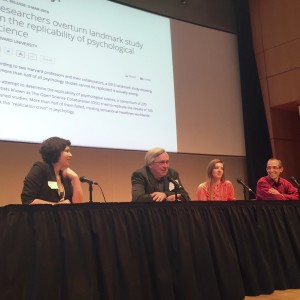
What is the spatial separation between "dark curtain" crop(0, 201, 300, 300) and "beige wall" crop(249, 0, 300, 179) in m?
2.78

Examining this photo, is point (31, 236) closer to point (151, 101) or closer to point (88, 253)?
point (88, 253)

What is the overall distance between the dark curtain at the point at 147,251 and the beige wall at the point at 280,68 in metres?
2.78

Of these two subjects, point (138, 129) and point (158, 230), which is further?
point (138, 129)

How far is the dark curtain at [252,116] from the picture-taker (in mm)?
4973

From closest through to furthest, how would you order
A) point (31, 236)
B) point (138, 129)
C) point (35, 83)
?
point (31, 236) → point (35, 83) → point (138, 129)

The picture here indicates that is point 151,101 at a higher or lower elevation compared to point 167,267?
higher

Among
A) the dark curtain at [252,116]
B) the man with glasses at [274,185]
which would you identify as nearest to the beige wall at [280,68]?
the dark curtain at [252,116]

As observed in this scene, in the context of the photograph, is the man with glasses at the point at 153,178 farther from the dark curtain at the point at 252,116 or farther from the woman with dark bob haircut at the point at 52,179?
the dark curtain at the point at 252,116

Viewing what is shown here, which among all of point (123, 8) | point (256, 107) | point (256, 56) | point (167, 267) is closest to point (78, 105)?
point (123, 8)

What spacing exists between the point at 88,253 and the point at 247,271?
3.17 ft

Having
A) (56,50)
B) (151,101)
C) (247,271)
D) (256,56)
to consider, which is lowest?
(247,271)

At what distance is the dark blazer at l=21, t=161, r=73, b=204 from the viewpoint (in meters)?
2.45

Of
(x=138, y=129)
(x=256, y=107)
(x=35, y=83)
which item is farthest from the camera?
(x=256, y=107)

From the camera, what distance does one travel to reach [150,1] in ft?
15.0
